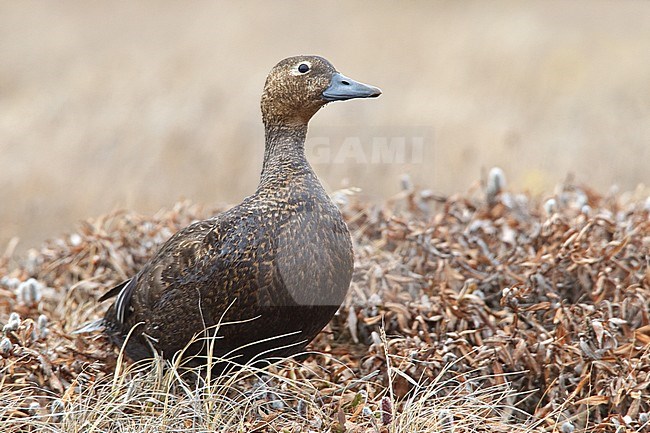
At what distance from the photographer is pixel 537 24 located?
36.4 feet

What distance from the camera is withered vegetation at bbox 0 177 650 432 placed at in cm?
313

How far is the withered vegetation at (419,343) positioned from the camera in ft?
10.3

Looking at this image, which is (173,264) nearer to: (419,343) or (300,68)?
(300,68)

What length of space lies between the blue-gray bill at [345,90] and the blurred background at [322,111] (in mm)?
2926

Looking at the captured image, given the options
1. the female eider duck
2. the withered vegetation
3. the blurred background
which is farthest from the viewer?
the blurred background

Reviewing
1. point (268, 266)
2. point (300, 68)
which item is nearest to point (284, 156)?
point (300, 68)

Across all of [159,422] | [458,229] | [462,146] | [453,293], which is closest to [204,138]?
[462,146]

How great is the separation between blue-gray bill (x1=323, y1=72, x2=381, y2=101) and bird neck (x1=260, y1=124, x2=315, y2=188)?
0.20 m

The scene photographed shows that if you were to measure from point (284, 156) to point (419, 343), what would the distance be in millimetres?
958

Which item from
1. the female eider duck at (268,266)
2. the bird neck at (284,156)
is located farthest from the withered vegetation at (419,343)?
the bird neck at (284,156)

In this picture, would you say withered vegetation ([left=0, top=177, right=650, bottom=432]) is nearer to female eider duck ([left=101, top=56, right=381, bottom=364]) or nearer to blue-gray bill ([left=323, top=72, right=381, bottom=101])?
female eider duck ([left=101, top=56, right=381, bottom=364])

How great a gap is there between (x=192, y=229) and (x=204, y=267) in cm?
27

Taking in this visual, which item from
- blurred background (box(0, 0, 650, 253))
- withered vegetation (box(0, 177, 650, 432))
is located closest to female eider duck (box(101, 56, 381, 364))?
withered vegetation (box(0, 177, 650, 432))

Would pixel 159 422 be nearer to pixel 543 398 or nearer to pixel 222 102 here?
pixel 543 398
